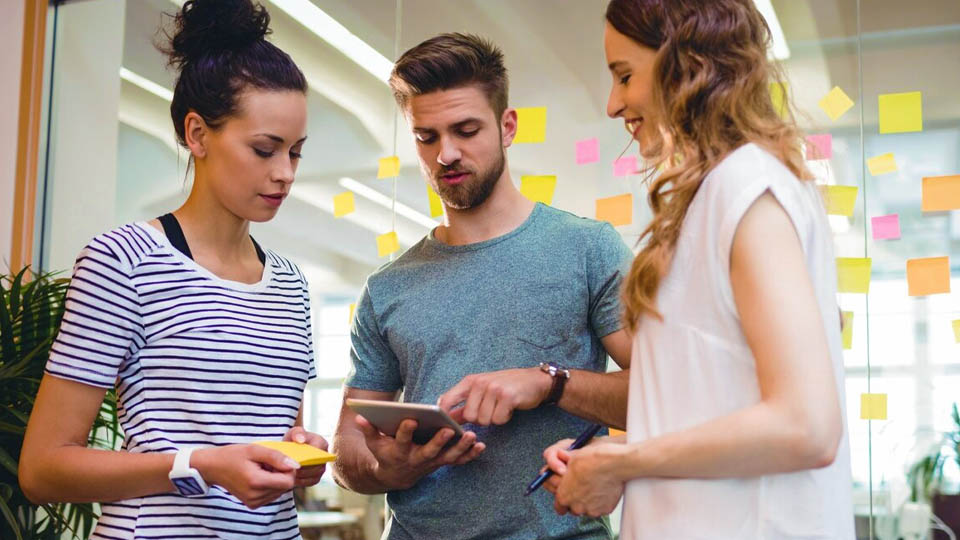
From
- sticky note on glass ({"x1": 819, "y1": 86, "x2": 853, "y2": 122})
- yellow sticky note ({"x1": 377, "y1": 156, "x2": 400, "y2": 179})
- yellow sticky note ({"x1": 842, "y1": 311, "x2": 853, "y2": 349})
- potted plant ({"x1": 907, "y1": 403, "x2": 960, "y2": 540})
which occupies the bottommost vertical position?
potted plant ({"x1": 907, "y1": 403, "x2": 960, "y2": 540})

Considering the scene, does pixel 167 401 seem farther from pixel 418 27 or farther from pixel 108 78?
pixel 108 78

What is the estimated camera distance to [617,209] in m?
2.91

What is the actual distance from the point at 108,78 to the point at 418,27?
4.13ft

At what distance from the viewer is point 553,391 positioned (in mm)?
1570

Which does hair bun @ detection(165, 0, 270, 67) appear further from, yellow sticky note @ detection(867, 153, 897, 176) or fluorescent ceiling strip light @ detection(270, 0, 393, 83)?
yellow sticky note @ detection(867, 153, 897, 176)

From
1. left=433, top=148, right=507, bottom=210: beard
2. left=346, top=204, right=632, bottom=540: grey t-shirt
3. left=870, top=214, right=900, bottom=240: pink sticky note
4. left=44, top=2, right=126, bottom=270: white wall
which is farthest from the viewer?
left=44, top=2, right=126, bottom=270: white wall

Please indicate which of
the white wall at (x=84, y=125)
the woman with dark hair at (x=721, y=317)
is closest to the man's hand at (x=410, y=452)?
the woman with dark hair at (x=721, y=317)

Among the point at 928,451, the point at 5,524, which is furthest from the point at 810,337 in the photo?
the point at 5,524

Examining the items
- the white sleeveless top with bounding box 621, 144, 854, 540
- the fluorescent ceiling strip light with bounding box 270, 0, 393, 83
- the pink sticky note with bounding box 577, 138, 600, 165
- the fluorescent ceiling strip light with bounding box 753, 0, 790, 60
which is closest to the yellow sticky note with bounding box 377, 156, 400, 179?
the fluorescent ceiling strip light with bounding box 270, 0, 393, 83

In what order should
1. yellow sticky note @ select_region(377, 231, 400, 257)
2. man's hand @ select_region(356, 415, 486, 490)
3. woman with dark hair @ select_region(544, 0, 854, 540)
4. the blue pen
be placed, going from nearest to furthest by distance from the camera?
1. woman with dark hair @ select_region(544, 0, 854, 540)
2. the blue pen
3. man's hand @ select_region(356, 415, 486, 490)
4. yellow sticky note @ select_region(377, 231, 400, 257)

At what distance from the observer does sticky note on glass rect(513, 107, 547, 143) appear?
120 inches

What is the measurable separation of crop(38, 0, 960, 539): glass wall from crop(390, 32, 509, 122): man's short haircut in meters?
1.09

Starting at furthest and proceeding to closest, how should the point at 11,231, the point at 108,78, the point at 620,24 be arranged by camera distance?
1. the point at 108,78
2. the point at 11,231
3. the point at 620,24

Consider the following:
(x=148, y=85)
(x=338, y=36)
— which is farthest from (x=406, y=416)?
(x=148, y=85)
